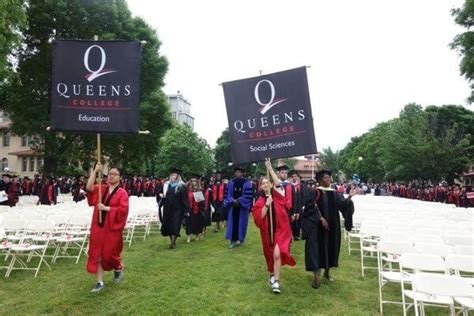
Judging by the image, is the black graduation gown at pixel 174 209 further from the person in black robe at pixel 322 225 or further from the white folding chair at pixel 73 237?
the person in black robe at pixel 322 225

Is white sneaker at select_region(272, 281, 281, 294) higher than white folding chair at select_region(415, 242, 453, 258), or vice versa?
white folding chair at select_region(415, 242, 453, 258)

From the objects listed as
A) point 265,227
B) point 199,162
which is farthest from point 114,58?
point 199,162

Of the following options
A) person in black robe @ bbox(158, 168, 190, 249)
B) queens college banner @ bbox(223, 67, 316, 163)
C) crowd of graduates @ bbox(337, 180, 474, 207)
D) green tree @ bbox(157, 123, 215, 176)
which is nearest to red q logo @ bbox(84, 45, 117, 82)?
queens college banner @ bbox(223, 67, 316, 163)

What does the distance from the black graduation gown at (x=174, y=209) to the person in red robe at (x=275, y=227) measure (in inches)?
157

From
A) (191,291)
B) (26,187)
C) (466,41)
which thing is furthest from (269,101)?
(26,187)

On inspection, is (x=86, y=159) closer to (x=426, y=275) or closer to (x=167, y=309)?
(x=167, y=309)

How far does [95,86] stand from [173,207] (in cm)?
421

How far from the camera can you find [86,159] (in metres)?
27.9

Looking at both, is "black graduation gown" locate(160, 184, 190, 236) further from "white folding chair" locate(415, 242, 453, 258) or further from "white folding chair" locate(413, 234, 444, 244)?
"white folding chair" locate(415, 242, 453, 258)

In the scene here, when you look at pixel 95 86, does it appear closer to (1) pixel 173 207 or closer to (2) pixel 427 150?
(1) pixel 173 207

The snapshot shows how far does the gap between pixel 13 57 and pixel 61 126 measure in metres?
17.7

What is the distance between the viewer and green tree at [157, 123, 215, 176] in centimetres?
3972

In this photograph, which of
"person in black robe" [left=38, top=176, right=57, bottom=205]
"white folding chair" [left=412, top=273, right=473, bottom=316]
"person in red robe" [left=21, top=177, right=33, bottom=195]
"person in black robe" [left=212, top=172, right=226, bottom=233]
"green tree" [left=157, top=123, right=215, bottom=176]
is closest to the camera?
"white folding chair" [left=412, top=273, right=473, bottom=316]

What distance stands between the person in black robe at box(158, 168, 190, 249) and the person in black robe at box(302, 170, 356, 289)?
409 cm
